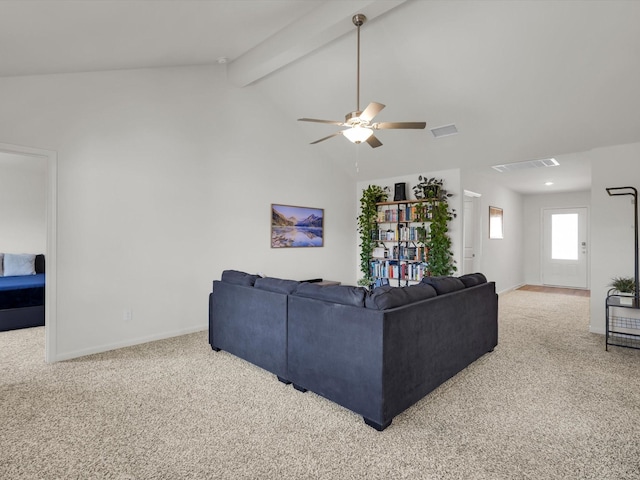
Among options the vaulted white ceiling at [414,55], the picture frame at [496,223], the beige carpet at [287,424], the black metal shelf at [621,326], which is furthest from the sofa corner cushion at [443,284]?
the picture frame at [496,223]

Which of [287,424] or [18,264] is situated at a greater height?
[18,264]

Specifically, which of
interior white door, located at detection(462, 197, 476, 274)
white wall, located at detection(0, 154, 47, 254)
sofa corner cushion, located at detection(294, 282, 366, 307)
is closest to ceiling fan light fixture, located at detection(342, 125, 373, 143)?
sofa corner cushion, located at detection(294, 282, 366, 307)

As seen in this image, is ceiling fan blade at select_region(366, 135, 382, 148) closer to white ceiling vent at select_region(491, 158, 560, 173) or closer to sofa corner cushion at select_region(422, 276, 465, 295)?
sofa corner cushion at select_region(422, 276, 465, 295)

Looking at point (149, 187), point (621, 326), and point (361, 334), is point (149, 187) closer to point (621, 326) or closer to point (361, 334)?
point (361, 334)

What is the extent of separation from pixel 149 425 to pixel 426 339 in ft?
6.50

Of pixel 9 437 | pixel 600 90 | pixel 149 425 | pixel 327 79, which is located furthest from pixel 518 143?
pixel 9 437

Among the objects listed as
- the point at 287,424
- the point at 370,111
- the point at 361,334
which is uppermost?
the point at 370,111

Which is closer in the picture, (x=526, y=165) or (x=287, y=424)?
(x=287, y=424)

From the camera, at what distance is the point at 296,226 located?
5.72 meters

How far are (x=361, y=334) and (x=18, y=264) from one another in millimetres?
5918

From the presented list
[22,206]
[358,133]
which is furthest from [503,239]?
[22,206]

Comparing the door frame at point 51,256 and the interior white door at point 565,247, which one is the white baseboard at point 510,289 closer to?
the interior white door at point 565,247

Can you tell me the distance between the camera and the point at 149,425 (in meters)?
2.28

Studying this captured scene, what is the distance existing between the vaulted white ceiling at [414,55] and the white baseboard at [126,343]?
267 centimetres
